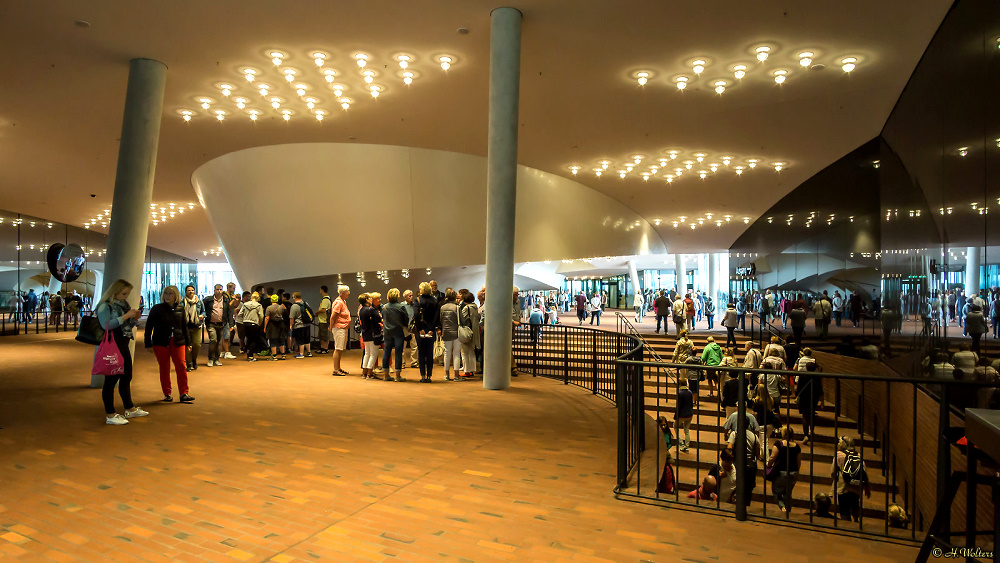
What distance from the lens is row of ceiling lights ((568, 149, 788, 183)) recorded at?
17141 millimetres

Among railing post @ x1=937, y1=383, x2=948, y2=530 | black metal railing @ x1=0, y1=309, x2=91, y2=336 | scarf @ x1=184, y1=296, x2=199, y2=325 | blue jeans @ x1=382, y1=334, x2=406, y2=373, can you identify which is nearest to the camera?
railing post @ x1=937, y1=383, x2=948, y2=530

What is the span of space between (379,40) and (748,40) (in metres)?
5.71

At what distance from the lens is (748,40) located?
980cm

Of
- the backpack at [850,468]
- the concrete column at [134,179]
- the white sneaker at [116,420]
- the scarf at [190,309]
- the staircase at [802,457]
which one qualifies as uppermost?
the concrete column at [134,179]

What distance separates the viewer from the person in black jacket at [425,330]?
34.6ft

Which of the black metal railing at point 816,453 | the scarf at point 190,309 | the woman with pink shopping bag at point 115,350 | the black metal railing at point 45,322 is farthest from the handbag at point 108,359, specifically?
the black metal railing at point 45,322

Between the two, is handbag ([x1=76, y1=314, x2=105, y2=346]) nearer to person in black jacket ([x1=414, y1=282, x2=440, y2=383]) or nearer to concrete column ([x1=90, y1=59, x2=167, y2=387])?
concrete column ([x1=90, y1=59, x2=167, y2=387])

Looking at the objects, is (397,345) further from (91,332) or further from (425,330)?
(91,332)

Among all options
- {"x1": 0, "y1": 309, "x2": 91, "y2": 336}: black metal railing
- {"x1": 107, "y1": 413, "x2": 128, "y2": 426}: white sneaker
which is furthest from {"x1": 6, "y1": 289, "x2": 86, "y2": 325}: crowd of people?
{"x1": 107, "y1": 413, "x2": 128, "y2": 426}: white sneaker

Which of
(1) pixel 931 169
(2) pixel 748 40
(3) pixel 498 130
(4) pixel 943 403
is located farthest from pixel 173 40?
(1) pixel 931 169

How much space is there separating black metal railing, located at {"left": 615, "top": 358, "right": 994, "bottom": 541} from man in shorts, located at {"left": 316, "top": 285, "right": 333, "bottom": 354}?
7.85 meters

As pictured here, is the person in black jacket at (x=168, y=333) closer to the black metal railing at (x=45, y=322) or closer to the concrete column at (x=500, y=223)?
the concrete column at (x=500, y=223)

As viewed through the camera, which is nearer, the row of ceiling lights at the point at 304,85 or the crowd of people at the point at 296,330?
the crowd of people at the point at 296,330

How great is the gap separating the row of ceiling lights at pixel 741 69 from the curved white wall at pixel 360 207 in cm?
645
